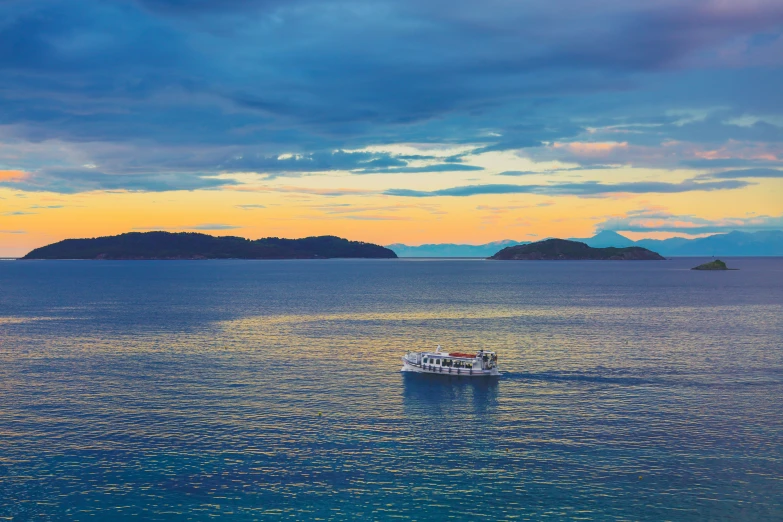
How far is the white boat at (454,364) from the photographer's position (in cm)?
10719

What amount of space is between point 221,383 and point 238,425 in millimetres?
23245

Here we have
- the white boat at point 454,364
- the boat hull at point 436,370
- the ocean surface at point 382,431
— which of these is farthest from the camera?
the boat hull at point 436,370

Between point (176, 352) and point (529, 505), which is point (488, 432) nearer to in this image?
point (529, 505)

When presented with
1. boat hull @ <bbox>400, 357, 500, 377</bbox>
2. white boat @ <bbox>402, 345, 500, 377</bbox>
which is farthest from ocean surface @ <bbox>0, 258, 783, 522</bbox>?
white boat @ <bbox>402, 345, 500, 377</bbox>

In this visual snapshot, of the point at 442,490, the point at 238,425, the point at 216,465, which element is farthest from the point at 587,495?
the point at 238,425

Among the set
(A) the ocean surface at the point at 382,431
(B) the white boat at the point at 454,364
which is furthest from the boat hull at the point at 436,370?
(A) the ocean surface at the point at 382,431

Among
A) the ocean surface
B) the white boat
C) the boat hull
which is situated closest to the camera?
the ocean surface

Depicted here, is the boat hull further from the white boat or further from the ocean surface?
the ocean surface

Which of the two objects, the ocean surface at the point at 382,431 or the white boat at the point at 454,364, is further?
the white boat at the point at 454,364

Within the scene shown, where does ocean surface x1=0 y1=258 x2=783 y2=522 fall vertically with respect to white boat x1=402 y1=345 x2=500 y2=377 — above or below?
below

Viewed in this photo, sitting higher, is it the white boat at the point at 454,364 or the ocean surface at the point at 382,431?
the white boat at the point at 454,364

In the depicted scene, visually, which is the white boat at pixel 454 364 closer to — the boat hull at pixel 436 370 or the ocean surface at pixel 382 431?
the boat hull at pixel 436 370

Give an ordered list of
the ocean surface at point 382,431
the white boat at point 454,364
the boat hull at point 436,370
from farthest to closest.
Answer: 1. the boat hull at point 436,370
2. the white boat at point 454,364
3. the ocean surface at point 382,431

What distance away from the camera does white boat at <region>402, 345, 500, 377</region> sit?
10719 centimetres
